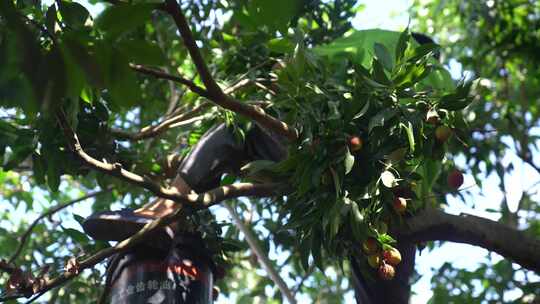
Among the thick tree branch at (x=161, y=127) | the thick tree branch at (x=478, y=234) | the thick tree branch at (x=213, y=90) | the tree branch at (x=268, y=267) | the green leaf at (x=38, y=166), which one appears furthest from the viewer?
the tree branch at (x=268, y=267)

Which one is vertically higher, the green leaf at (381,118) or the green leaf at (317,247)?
the green leaf at (381,118)

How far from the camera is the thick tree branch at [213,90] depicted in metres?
1.38

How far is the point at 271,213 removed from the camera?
10.2ft

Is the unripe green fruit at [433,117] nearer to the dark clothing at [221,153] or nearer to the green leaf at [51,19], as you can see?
the dark clothing at [221,153]

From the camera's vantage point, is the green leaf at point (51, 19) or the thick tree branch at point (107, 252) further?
the thick tree branch at point (107, 252)

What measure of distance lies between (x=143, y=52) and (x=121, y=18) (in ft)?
0.26

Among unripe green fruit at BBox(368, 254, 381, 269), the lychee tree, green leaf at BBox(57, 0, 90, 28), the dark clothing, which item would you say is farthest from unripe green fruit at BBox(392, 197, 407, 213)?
green leaf at BBox(57, 0, 90, 28)

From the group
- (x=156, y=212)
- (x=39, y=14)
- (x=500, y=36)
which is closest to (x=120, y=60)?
(x=39, y=14)

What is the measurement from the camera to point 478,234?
2031 millimetres

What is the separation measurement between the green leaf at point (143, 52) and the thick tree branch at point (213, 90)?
26cm

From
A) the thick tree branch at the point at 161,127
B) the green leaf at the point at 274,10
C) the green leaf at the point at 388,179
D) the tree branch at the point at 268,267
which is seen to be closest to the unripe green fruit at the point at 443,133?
the green leaf at the point at 388,179

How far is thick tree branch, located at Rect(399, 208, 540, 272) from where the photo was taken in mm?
2021

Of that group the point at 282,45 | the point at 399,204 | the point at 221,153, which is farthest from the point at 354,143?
the point at 221,153

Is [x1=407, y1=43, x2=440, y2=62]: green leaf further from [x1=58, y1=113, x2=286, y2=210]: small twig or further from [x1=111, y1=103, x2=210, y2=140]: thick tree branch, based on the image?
[x1=111, y1=103, x2=210, y2=140]: thick tree branch
